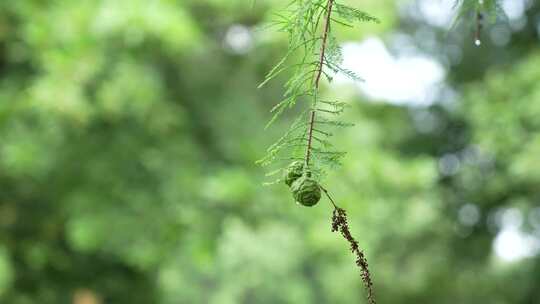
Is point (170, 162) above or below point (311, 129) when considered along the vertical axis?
above

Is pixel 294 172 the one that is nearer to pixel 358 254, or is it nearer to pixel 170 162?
pixel 358 254

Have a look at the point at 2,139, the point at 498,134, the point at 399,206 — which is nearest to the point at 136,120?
the point at 2,139

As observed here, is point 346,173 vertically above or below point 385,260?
below

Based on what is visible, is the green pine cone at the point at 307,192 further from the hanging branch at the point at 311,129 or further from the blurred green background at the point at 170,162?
the blurred green background at the point at 170,162

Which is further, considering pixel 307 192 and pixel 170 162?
pixel 170 162

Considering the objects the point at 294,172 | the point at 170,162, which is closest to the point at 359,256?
the point at 294,172

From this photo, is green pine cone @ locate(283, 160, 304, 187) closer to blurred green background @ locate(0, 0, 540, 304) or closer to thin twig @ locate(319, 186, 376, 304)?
thin twig @ locate(319, 186, 376, 304)

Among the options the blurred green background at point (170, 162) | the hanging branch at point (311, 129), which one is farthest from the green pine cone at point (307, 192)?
the blurred green background at point (170, 162)

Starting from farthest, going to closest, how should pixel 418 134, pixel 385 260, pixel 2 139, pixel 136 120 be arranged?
1. pixel 418 134
2. pixel 385 260
3. pixel 136 120
4. pixel 2 139

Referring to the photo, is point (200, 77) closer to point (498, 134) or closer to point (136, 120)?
point (136, 120)
